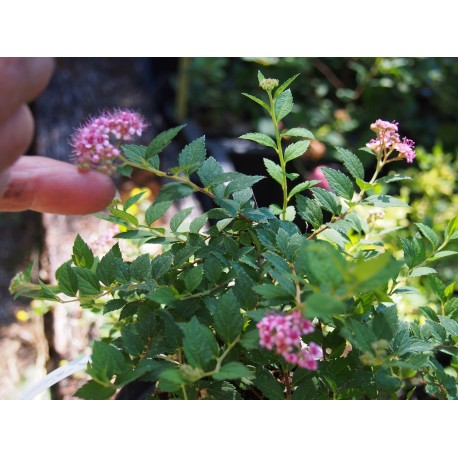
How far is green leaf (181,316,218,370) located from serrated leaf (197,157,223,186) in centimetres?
20

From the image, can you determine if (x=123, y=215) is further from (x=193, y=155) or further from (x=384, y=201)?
(x=384, y=201)

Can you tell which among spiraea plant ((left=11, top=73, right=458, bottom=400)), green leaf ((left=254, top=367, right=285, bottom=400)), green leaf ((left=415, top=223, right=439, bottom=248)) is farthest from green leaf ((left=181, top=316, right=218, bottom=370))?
green leaf ((left=415, top=223, right=439, bottom=248))

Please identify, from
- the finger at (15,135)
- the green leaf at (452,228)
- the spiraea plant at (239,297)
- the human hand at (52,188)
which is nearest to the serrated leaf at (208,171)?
the spiraea plant at (239,297)

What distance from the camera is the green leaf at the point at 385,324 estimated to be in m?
0.60

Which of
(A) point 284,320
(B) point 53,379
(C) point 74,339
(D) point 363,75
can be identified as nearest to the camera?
(A) point 284,320

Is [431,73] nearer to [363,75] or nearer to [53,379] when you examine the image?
[363,75]

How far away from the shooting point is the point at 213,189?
0.71 metres

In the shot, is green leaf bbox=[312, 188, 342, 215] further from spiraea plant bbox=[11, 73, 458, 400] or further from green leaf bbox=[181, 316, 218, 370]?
green leaf bbox=[181, 316, 218, 370]

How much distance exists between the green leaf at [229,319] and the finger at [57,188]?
0.63ft

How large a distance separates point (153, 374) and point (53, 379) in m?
0.21

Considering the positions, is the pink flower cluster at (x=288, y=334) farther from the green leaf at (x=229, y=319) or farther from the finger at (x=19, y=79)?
the finger at (x=19, y=79)

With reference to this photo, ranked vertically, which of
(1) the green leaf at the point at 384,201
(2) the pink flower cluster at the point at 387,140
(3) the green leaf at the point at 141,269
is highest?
(2) the pink flower cluster at the point at 387,140

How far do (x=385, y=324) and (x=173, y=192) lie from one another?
27 centimetres

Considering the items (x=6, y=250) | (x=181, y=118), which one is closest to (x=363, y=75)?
(x=181, y=118)
